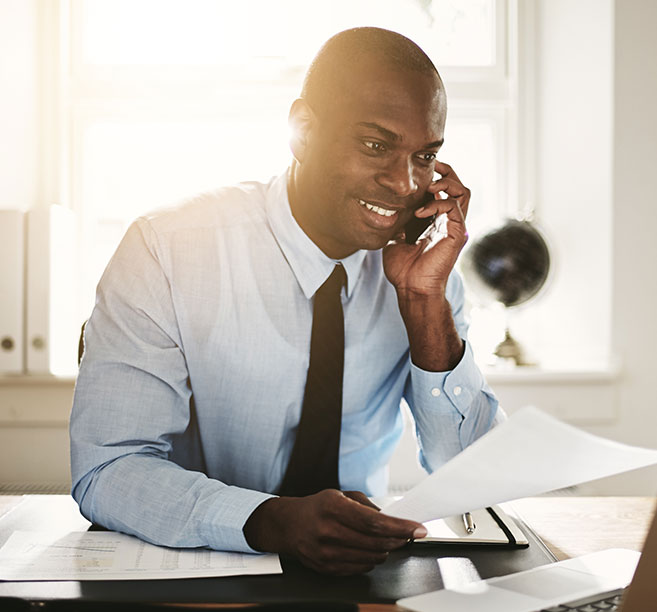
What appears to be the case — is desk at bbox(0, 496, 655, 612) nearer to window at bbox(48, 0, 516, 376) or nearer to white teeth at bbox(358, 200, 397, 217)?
white teeth at bbox(358, 200, 397, 217)

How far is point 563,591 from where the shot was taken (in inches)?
29.5

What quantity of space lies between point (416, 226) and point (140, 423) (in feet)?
1.92

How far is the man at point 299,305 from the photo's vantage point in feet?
3.54

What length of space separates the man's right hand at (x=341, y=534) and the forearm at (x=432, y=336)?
Answer: 0.42 meters

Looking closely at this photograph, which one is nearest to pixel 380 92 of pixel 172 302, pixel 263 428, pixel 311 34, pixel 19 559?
pixel 172 302

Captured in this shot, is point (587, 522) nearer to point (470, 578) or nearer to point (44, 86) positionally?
point (470, 578)

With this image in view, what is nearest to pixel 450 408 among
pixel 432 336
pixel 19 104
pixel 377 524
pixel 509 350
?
pixel 432 336

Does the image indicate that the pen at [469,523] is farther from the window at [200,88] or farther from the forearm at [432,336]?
the window at [200,88]

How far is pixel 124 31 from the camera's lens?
2.64m

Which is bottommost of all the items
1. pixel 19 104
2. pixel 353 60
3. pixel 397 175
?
pixel 397 175

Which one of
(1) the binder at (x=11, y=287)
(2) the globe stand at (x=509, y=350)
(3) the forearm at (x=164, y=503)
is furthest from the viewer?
(2) the globe stand at (x=509, y=350)

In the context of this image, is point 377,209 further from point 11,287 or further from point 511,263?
point 11,287

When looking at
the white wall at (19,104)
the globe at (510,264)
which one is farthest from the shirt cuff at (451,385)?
the white wall at (19,104)

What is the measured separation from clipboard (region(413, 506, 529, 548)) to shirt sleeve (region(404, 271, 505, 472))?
21cm
